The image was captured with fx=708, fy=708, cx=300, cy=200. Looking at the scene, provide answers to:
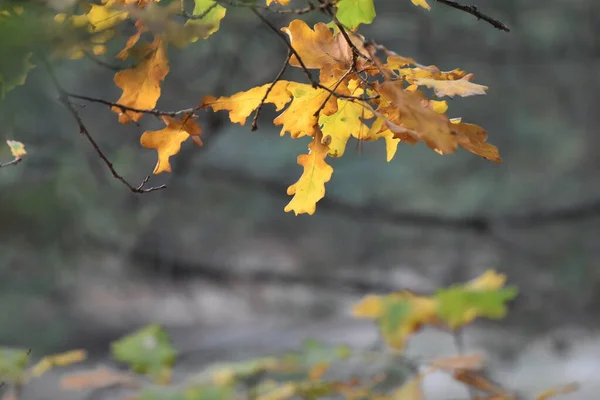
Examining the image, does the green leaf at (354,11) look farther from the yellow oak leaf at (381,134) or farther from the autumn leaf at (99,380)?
the autumn leaf at (99,380)

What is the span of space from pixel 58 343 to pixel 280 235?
1315mm

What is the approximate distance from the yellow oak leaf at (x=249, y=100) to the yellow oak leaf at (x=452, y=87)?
110mm

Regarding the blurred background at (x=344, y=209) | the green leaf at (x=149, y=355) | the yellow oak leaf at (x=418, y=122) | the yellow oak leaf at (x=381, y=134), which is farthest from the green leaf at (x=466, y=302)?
the blurred background at (x=344, y=209)

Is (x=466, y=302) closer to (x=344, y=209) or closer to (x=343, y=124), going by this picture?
(x=343, y=124)

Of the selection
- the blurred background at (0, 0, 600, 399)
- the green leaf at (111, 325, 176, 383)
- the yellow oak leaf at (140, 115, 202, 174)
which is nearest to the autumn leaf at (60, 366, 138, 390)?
the green leaf at (111, 325, 176, 383)

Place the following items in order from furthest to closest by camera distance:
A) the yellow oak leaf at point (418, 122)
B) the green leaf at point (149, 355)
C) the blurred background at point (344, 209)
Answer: the blurred background at point (344, 209)
the green leaf at point (149, 355)
the yellow oak leaf at point (418, 122)

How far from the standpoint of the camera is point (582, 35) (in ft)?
9.97

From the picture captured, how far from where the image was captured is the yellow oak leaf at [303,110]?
55 cm

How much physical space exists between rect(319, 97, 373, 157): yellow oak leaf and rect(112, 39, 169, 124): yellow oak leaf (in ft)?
0.46

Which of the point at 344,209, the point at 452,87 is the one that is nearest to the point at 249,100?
the point at 452,87

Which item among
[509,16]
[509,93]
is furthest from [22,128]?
[509,93]

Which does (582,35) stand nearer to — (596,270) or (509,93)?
(509,93)

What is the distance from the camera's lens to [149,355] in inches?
46.4

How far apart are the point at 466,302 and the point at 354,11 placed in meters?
0.76
